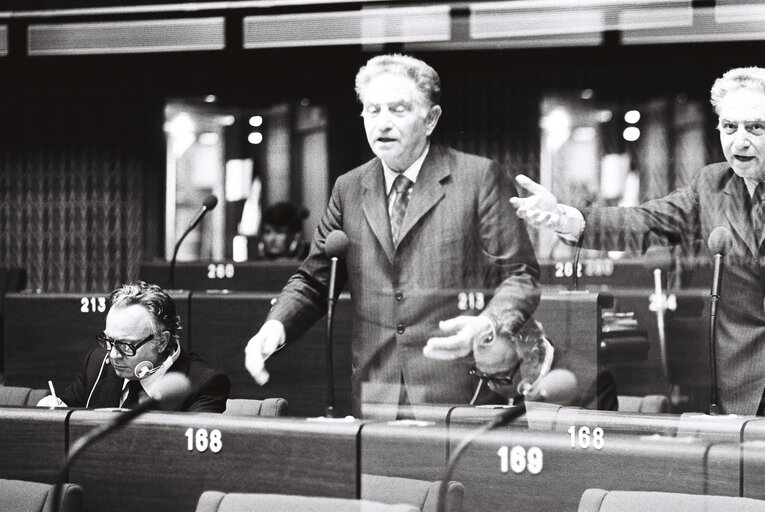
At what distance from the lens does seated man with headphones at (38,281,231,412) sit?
8.68ft

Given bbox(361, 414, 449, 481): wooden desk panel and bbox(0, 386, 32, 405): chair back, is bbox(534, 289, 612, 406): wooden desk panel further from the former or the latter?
bbox(0, 386, 32, 405): chair back

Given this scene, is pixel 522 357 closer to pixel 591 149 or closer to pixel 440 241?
pixel 440 241

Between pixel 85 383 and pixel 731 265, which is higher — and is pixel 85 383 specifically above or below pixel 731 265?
below

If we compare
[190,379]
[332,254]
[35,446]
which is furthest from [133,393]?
[332,254]

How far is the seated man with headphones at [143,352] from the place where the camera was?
104 inches

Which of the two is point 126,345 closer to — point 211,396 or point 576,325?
point 211,396

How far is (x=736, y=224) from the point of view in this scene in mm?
2383

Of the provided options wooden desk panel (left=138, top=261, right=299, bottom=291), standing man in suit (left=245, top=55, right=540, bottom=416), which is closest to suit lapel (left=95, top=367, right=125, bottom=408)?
standing man in suit (left=245, top=55, right=540, bottom=416)

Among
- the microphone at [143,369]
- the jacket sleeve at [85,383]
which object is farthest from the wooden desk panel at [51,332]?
the microphone at [143,369]

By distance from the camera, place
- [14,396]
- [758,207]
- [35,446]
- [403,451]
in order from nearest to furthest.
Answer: [403,451] < [35,446] < [758,207] < [14,396]

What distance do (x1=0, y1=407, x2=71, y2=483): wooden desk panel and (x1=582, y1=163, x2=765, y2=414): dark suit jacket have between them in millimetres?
1180

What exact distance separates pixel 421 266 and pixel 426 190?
171 mm

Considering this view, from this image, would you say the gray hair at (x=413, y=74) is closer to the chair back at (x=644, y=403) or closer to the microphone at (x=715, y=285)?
the microphone at (x=715, y=285)

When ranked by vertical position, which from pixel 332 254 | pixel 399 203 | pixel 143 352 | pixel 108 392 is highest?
pixel 399 203
